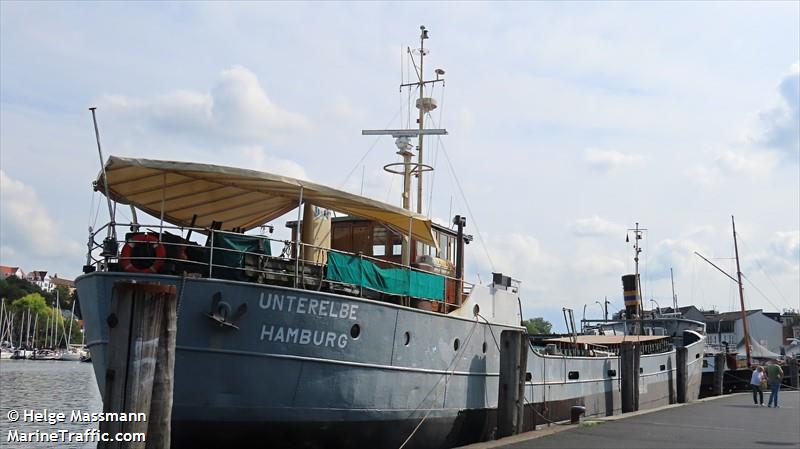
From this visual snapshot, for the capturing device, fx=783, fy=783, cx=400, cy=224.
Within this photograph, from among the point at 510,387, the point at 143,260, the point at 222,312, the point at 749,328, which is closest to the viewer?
the point at 222,312

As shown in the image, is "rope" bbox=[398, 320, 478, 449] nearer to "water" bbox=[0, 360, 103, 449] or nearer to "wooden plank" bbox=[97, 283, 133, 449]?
"wooden plank" bbox=[97, 283, 133, 449]

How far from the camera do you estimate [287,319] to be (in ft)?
42.0

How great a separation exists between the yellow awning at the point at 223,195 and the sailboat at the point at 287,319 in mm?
36

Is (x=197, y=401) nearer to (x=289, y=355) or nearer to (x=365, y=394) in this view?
(x=289, y=355)

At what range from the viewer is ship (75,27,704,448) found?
12.4 metres

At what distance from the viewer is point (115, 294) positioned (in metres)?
8.62

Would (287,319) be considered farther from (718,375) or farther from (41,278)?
(41,278)

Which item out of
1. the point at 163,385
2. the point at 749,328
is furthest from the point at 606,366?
the point at 749,328

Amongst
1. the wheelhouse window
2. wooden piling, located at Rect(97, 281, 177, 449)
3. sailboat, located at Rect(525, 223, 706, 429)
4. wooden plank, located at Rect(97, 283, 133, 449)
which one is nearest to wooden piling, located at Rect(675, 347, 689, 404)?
sailboat, located at Rect(525, 223, 706, 429)

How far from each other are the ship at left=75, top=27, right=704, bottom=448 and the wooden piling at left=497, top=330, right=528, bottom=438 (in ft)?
1.85

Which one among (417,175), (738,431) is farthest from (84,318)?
(738,431)

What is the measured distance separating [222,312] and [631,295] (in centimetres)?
2794

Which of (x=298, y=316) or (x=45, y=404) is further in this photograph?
(x=45, y=404)

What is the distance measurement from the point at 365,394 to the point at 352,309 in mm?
1592
